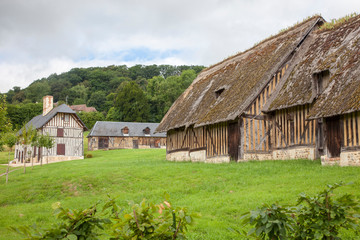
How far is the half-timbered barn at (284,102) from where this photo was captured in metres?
13.4

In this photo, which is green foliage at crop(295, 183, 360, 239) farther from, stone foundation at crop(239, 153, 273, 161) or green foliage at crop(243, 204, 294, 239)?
stone foundation at crop(239, 153, 273, 161)

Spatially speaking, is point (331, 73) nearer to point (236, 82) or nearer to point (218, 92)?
point (236, 82)

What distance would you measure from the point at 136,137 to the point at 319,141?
40.8 metres

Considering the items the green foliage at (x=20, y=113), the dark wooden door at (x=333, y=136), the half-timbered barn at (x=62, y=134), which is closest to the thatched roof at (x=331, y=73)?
the dark wooden door at (x=333, y=136)

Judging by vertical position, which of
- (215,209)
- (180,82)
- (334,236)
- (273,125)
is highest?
(180,82)

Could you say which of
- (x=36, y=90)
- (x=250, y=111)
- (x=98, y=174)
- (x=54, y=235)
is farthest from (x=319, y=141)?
(x=36, y=90)

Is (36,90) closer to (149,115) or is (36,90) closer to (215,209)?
(149,115)

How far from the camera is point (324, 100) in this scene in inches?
525

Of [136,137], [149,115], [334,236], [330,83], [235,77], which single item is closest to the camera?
[334,236]

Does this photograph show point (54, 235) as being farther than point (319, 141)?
No

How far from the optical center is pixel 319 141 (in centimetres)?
1473

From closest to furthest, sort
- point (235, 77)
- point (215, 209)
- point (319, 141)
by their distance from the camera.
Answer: point (215, 209), point (319, 141), point (235, 77)

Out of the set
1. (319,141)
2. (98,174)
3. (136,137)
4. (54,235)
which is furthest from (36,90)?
(54,235)

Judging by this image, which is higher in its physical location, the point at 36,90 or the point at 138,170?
the point at 36,90
